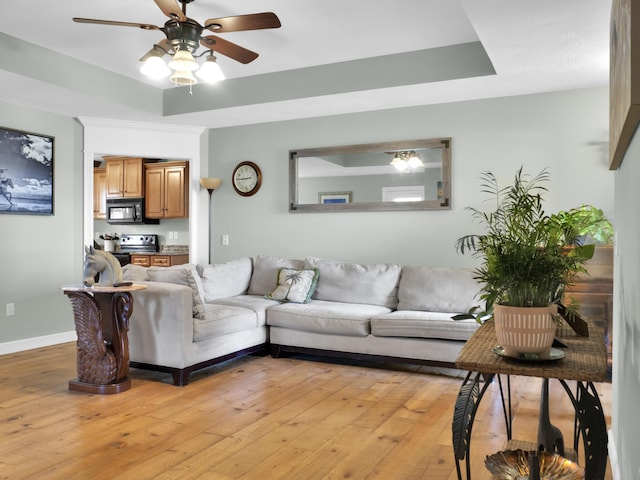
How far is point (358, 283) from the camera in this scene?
494 centimetres

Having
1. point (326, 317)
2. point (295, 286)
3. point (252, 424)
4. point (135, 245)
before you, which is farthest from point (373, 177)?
point (135, 245)

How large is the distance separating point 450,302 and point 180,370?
7.24ft

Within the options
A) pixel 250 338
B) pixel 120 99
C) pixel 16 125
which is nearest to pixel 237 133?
pixel 120 99

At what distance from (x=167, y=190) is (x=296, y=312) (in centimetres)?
370

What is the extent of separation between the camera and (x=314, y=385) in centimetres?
391

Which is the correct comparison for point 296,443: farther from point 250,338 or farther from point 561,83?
point 561,83

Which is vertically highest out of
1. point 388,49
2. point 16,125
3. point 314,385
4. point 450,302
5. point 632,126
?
point 388,49

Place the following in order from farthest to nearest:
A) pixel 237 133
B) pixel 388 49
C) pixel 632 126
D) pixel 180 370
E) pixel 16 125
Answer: pixel 237 133 < pixel 16 125 < pixel 388 49 < pixel 180 370 < pixel 632 126

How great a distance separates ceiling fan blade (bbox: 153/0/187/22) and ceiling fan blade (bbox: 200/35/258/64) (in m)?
0.24

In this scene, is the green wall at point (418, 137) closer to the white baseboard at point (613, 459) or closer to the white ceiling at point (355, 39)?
the white ceiling at point (355, 39)

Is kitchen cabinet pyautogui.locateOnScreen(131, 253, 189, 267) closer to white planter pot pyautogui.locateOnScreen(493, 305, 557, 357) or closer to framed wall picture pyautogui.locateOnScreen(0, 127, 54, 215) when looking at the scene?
framed wall picture pyautogui.locateOnScreen(0, 127, 54, 215)

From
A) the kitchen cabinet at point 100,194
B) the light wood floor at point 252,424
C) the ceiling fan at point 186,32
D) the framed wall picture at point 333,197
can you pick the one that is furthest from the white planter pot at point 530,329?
the kitchen cabinet at point 100,194

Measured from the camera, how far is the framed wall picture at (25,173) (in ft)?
16.0

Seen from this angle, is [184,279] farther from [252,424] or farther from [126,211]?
[126,211]
